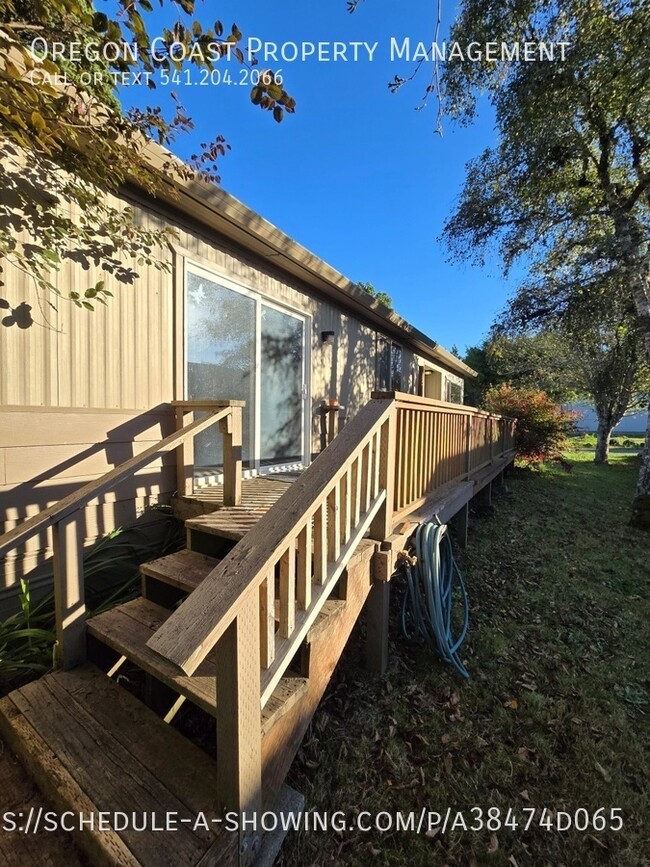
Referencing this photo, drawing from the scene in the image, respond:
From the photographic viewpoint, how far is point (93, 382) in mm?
2895

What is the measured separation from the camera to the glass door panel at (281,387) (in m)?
4.50

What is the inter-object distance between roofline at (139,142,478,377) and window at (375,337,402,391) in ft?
3.36

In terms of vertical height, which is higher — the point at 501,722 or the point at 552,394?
the point at 552,394

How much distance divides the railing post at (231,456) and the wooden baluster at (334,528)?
48.3 inches

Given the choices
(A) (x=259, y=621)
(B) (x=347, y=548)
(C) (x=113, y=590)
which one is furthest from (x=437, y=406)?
(C) (x=113, y=590)

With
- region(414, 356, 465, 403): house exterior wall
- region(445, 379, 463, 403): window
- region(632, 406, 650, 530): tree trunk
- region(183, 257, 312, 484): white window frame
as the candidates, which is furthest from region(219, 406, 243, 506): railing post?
region(445, 379, 463, 403): window

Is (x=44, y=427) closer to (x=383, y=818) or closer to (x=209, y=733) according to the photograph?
(x=209, y=733)

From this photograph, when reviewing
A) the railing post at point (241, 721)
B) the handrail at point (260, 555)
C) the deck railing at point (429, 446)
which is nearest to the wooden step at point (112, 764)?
the railing post at point (241, 721)

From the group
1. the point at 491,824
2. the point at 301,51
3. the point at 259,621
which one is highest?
the point at 301,51

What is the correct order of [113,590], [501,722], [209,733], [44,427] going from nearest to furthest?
[209,733]
[501,722]
[44,427]
[113,590]

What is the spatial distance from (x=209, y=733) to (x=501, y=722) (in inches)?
71.2

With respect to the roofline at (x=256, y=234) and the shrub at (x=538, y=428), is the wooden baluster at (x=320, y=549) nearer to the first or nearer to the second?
the roofline at (x=256, y=234)

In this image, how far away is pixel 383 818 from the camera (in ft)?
5.98

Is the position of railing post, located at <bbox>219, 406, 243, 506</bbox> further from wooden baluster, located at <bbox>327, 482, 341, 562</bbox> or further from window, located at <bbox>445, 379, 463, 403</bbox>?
window, located at <bbox>445, 379, 463, 403</bbox>
